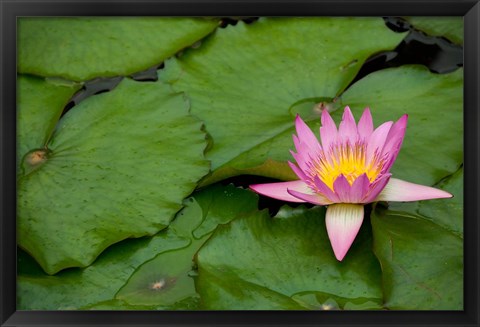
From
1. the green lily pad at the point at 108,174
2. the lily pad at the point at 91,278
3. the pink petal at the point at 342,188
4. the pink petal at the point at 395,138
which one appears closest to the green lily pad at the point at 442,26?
the pink petal at the point at 395,138

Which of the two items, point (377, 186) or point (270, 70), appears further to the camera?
point (270, 70)

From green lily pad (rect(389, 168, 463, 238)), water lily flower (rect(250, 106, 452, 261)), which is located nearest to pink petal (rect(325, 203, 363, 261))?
water lily flower (rect(250, 106, 452, 261))

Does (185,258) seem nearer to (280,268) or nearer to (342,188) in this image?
(280,268)

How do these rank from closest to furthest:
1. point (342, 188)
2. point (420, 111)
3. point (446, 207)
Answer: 1. point (342, 188)
2. point (446, 207)
3. point (420, 111)

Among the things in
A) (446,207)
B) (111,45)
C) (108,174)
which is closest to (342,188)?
(446,207)

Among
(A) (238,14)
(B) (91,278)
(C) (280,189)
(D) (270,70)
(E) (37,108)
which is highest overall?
(A) (238,14)

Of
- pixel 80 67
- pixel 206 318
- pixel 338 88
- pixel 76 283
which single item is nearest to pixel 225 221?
pixel 206 318

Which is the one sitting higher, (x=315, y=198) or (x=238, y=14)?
(x=238, y=14)

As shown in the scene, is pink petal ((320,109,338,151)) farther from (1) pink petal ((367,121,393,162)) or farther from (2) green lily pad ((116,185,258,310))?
(2) green lily pad ((116,185,258,310))
